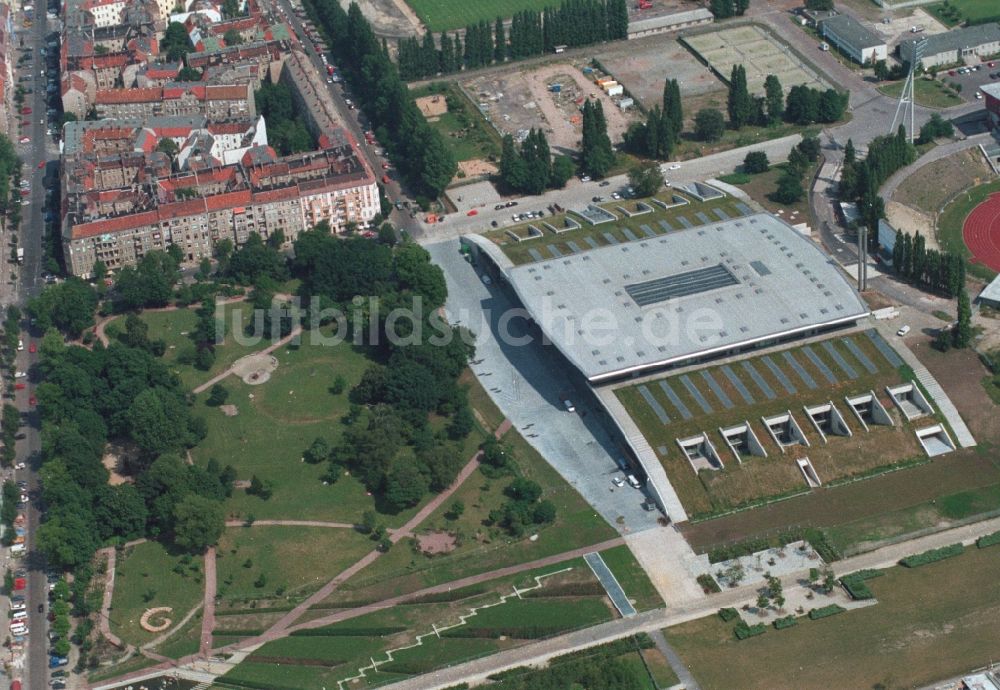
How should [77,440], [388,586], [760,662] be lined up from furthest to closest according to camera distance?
[77,440]
[388,586]
[760,662]

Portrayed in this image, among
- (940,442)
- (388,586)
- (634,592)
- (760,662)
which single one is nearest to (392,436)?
(388,586)

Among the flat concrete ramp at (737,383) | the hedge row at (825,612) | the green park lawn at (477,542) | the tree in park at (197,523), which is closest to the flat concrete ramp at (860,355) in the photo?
the flat concrete ramp at (737,383)

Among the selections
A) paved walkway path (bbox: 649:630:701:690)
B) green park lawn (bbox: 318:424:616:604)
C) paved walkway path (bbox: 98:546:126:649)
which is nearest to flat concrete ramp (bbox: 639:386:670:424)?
green park lawn (bbox: 318:424:616:604)

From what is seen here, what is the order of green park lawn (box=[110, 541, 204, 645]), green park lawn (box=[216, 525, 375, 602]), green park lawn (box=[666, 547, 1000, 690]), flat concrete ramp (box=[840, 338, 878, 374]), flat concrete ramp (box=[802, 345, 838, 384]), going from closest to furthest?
green park lawn (box=[666, 547, 1000, 690])
green park lawn (box=[110, 541, 204, 645])
green park lawn (box=[216, 525, 375, 602])
flat concrete ramp (box=[802, 345, 838, 384])
flat concrete ramp (box=[840, 338, 878, 374])

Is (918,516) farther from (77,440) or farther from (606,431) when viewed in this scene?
(77,440)

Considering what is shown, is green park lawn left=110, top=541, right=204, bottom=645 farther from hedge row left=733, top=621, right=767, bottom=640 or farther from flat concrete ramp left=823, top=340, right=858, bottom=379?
flat concrete ramp left=823, top=340, right=858, bottom=379

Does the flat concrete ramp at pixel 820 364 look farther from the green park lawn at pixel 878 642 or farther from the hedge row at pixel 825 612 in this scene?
the hedge row at pixel 825 612
